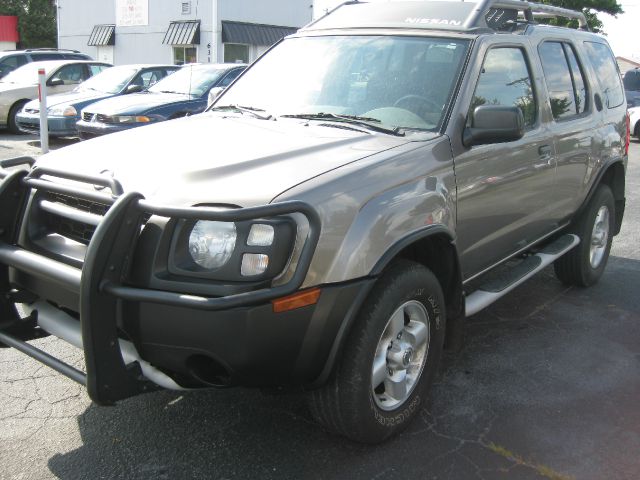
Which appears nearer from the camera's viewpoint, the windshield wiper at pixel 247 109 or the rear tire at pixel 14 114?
the windshield wiper at pixel 247 109

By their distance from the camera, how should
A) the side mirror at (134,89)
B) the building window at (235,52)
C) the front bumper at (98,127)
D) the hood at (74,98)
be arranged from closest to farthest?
the front bumper at (98,127), the side mirror at (134,89), the hood at (74,98), the building window at (235,52)

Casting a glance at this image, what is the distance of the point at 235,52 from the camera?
3175 cm

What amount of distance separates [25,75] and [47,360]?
14427mm

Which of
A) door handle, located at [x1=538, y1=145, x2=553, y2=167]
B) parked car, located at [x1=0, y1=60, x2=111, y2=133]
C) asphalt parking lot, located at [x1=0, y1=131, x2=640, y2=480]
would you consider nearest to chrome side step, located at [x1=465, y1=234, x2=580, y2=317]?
asphalt parking lot, located at [x1=0, y1=131, x2=640, y2=480]

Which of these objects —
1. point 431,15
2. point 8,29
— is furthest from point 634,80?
point 8,29

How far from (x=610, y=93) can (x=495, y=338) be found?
2.47m

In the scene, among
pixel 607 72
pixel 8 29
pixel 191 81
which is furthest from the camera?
pixel 8 29

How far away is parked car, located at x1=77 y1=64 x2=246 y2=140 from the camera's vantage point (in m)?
10.6

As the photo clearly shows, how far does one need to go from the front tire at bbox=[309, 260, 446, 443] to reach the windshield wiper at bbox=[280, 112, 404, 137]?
766 millimetres

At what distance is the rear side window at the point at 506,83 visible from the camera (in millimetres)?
3904

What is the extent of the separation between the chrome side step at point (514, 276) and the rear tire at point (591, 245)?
0.25m

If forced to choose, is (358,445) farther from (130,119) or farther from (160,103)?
(160,103)

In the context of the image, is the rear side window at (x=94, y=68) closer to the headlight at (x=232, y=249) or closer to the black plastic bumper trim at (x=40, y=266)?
the black plastic bumper trim at (x=40, y=266)

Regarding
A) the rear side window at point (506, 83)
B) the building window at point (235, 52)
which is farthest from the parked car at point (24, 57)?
the rear side window at point (506, 83)
